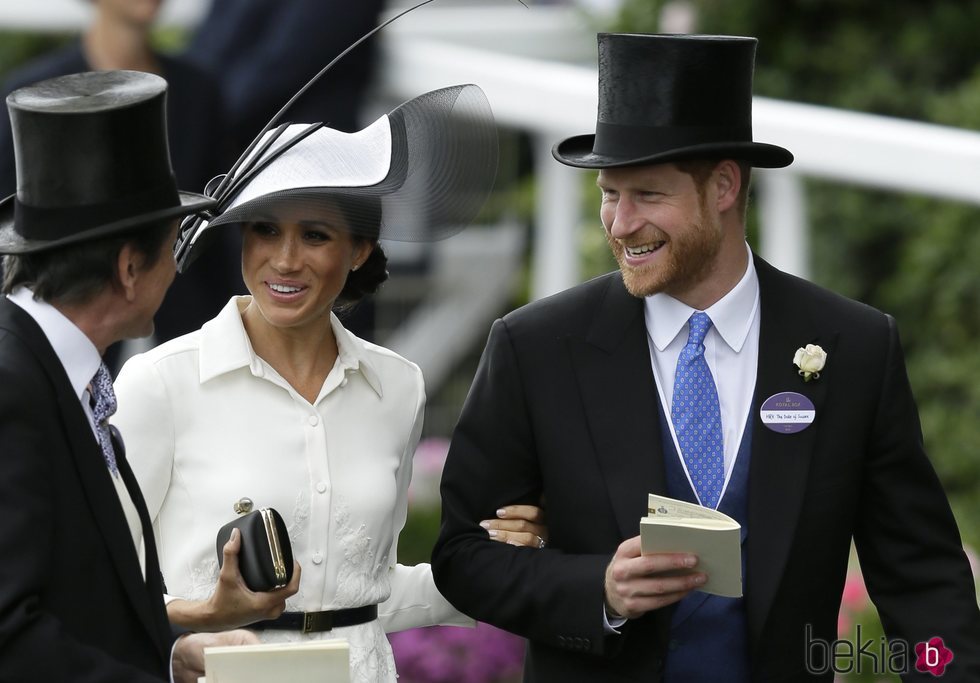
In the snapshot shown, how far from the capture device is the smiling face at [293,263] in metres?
3.71

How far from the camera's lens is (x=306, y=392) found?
3801 millimetres

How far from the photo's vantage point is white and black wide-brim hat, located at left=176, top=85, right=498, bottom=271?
363cm

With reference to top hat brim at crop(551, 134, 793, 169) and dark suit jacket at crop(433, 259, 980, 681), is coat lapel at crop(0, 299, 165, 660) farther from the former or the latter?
top hat brim at crop(551, 134, 793, 169)

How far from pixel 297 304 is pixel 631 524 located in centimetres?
83

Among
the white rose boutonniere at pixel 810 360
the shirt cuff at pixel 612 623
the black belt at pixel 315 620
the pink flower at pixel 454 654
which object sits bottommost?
the pink flower at pixel 454 654

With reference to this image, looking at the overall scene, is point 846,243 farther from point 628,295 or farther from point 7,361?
point 7,361

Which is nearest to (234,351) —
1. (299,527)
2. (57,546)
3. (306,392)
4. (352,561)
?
(306,392)

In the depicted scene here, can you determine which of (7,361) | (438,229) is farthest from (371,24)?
(7,361)

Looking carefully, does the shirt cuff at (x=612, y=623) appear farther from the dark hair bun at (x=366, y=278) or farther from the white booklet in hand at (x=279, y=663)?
the dark hair bun at (x=366, y=278)

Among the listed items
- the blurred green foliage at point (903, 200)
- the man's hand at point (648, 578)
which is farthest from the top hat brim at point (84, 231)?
the blurred green foliage at point (903, 200)

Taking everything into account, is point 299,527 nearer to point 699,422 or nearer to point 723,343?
point 699,422

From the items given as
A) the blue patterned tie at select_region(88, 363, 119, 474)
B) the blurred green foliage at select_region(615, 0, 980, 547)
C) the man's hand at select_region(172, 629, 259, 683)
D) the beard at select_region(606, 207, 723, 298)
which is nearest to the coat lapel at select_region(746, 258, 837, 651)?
the beard at select_region(606, 207, 723, 298)

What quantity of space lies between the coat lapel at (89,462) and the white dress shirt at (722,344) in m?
1.26

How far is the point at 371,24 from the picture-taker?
25.0 ft
